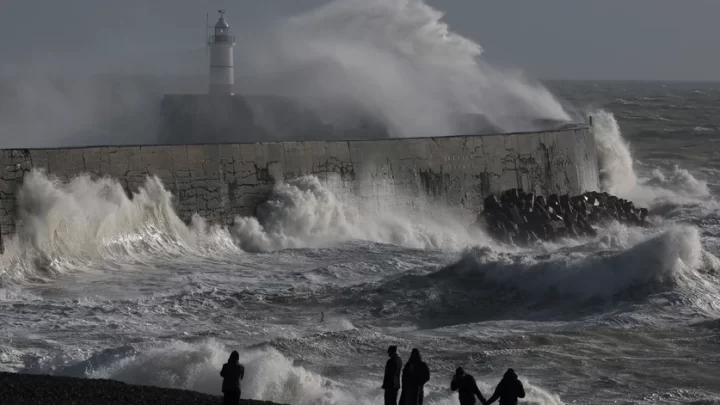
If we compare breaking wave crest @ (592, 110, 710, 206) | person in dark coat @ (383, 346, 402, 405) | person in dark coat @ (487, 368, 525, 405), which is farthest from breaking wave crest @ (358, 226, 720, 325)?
breaking wave crest @ (592, 110, 710, 206)

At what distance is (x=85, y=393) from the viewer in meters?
8.73

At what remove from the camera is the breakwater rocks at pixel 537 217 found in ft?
69.7

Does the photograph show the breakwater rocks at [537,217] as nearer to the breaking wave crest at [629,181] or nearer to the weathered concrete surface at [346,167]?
the weathered concrete surface at [346,167]

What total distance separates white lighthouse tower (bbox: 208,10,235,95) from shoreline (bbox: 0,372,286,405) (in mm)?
22995

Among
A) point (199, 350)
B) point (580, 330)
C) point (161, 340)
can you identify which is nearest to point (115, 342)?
point (161, 340)

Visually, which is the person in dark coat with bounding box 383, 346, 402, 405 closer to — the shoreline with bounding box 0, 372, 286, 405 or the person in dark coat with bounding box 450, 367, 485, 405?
the person in dark coat with bounding box 450, 367, 485, 405

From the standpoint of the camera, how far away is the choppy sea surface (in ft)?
34.2

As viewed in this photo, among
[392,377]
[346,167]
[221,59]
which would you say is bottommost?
[392,377]

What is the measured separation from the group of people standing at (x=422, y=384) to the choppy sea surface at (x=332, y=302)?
4.17ft

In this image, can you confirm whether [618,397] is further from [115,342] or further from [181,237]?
[181,237]

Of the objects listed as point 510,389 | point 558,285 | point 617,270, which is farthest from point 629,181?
point 510,389

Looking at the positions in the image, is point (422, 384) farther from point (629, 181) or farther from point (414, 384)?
point (629, 181)

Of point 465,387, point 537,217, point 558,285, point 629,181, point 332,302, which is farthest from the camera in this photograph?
point 629,181

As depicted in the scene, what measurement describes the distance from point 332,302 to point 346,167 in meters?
6.01
